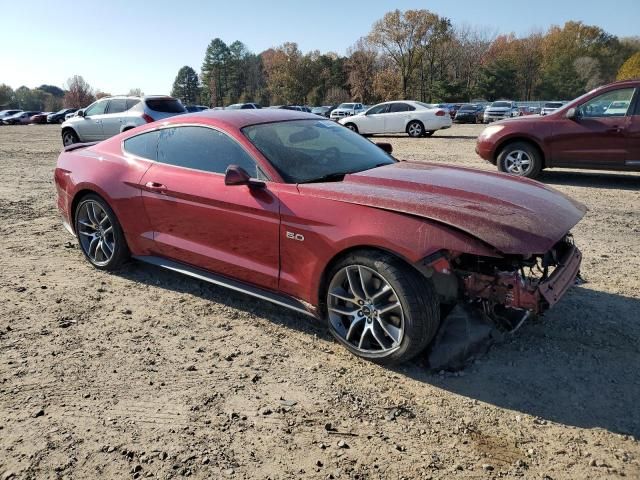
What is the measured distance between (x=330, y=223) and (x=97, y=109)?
14399 mm

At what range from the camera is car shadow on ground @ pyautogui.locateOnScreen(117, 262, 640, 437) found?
2.78 meters

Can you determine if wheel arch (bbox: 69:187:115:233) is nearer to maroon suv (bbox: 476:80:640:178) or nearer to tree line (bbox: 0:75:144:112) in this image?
maroon suv (bbox: 476:80:640:178)

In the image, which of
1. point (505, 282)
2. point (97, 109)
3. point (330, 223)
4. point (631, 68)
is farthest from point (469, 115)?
point (631, 68)

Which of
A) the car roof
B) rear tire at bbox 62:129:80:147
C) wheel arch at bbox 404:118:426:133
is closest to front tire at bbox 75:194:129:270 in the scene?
the car roof

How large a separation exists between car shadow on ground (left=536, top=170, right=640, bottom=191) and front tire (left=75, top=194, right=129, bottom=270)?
Result: 288 inches

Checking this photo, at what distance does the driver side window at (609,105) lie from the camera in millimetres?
8180

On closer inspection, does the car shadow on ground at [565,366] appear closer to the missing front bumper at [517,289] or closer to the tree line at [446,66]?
the missing front bumper at [517,289]

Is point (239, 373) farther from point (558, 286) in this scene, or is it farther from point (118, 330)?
point (558, 286)

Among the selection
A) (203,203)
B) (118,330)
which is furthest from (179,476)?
(203,203)

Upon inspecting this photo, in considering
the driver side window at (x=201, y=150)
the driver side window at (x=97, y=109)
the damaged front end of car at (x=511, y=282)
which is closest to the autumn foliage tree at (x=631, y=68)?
the driver side window at (x=97, y=109)

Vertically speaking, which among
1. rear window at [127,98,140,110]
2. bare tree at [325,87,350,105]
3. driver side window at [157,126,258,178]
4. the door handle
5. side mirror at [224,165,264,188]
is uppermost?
bare tree at [325,87,350,105]

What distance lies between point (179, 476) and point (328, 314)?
1.39 m

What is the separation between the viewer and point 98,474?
236cm

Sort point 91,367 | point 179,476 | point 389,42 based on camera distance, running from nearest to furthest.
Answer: point 179,476
point 91,367
point 389,42
